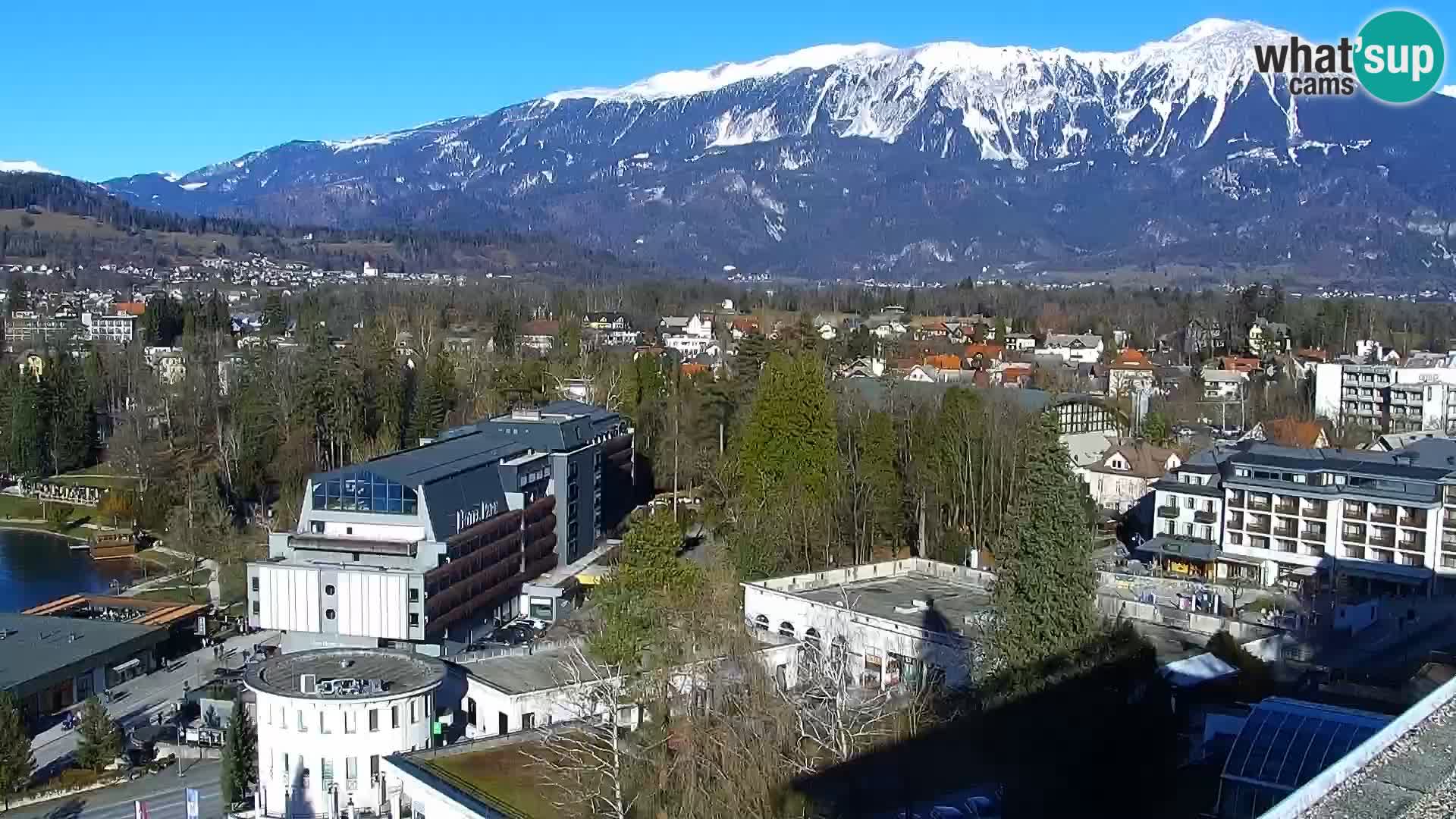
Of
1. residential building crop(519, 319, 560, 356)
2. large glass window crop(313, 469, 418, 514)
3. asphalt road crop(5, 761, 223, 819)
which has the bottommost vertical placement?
asphalt road crop(5, 761, 223, 819)

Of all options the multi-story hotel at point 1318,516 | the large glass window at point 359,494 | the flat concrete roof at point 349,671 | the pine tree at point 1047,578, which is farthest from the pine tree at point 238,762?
the multi-story hotel at point 1318,516

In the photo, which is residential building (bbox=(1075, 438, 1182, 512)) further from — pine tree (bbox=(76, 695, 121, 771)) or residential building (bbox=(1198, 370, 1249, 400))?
pine tree (bbox=(76, 695, 121, 771))

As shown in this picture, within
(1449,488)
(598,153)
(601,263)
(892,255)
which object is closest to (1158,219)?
(892,255)

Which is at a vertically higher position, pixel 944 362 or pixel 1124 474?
pixel 944 362

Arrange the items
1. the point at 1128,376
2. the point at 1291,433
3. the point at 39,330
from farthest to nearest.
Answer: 1. the point at 39,330
2. the point at 1128,376
3. the point at 1291,433

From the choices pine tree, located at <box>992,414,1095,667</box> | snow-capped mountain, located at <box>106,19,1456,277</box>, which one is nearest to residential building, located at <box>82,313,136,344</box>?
pine tree, located at <box>992,414,1095,667</box>

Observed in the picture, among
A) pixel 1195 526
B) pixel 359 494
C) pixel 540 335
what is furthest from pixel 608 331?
pixel 359 494

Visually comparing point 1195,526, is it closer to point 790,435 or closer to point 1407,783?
point 790,435
